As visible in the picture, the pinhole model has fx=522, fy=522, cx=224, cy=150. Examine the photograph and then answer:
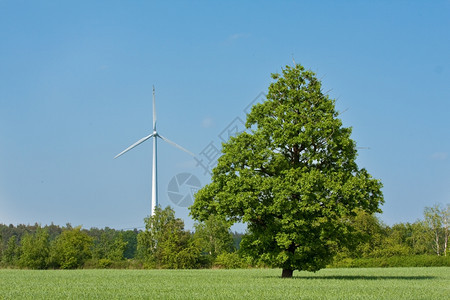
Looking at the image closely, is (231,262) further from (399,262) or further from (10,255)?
(10,255)

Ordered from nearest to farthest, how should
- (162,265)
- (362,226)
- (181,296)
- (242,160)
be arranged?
(181,296), (242,160), (162,265), (362,226)

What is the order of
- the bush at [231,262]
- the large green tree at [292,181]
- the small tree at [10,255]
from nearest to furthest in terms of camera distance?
the large green tree at [292,181] → the bush at [231,262] → the small tree at [10,255]

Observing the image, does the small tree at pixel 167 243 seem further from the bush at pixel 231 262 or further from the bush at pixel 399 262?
the bush at pixel 399 262

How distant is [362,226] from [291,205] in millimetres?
73797

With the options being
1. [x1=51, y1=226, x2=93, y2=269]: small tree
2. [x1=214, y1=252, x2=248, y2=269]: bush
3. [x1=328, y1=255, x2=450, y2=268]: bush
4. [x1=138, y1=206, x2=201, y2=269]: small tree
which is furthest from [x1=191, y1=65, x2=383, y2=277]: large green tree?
[x1=51, y1=226, x2=93, y2=269]: small tree

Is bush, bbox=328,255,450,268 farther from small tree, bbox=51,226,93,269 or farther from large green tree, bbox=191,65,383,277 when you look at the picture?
large green tree, bbox=191,65,383,277

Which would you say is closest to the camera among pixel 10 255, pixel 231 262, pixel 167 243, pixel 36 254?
pixel 231 262

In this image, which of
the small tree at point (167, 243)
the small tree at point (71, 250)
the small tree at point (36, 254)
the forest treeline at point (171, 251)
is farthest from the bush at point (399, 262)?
the small tree at point (36, 254)

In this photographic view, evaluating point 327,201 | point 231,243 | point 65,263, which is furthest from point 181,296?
point 231,243

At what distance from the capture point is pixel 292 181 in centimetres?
3425

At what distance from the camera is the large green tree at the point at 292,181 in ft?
112

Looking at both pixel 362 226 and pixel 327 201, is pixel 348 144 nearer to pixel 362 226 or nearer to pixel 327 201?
pixel 327 201

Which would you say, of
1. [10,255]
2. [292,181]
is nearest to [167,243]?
[10,255]

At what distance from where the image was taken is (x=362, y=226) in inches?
4058
